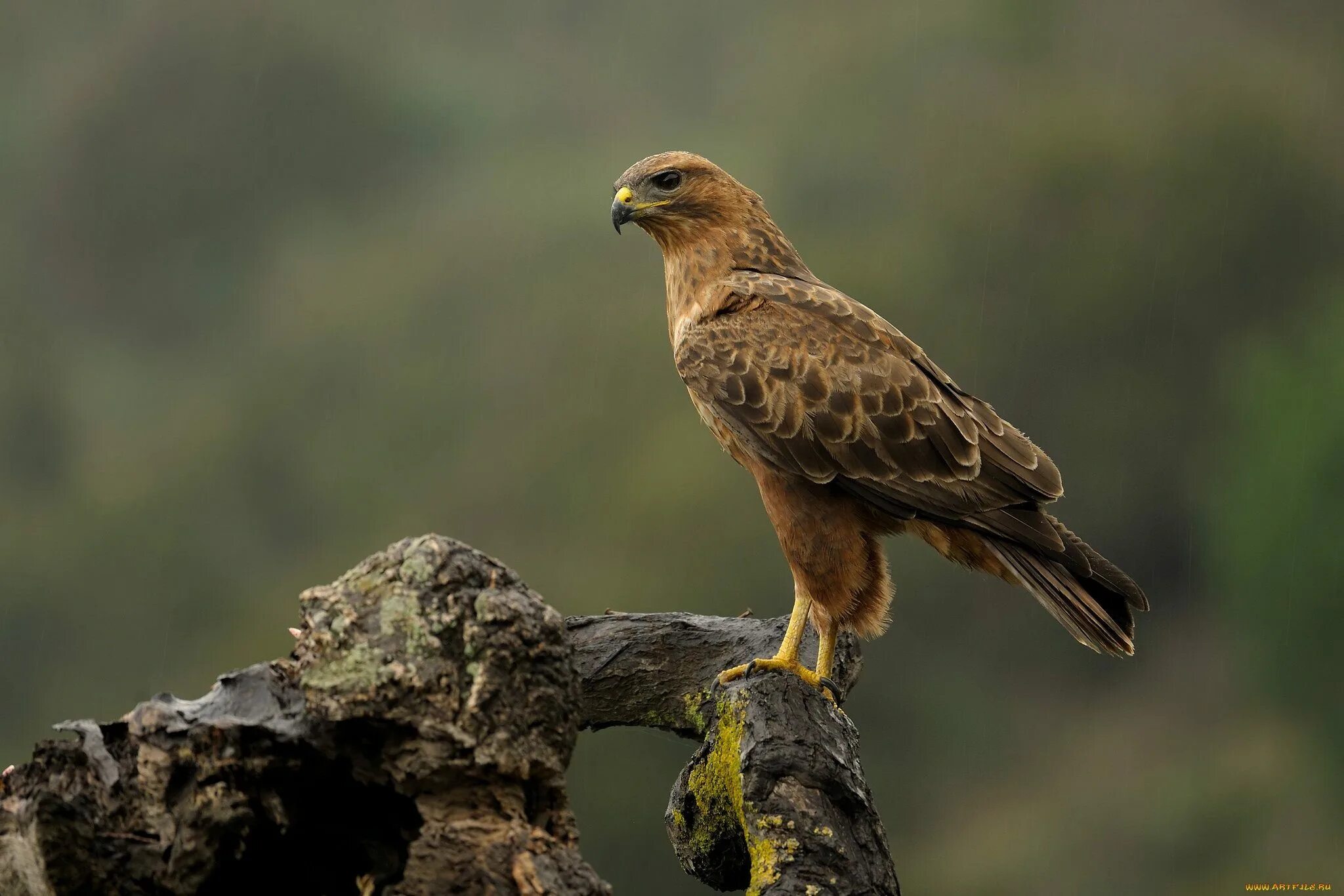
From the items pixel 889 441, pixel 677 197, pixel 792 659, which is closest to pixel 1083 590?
pixel 889 441

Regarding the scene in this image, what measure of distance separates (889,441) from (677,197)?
3.29 feet

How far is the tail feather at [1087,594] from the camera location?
3236mm

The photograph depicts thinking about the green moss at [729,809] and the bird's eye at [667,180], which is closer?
the green moss at [729,809]

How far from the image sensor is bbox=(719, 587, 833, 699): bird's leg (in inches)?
127

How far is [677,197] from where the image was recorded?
12.3 feet

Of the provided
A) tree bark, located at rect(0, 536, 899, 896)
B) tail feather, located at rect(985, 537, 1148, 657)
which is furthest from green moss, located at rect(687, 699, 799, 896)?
tail feather, located at rect(985, 537, 1148, 657)

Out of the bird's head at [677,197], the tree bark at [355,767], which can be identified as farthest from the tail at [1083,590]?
the tree bark at [355,767]

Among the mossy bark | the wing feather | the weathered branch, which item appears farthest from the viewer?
the weathered branch

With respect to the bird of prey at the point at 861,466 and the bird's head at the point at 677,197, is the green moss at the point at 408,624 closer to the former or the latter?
the bird of prey at the point at 861,466

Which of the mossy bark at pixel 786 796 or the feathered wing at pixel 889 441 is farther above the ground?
the feathered wing at pixel 889 441

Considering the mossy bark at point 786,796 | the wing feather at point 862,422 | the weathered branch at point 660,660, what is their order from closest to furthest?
the mossy bark at point 786,796
the wing feather at point 862,422
the weathered branch at point 660,660

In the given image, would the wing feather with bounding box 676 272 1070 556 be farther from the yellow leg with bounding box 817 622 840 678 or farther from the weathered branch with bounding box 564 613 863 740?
the weathered branch with bounding box 564 613 863 740

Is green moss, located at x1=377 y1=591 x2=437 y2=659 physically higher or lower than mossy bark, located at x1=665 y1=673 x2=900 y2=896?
lower

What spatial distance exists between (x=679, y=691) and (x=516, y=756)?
1658mm
